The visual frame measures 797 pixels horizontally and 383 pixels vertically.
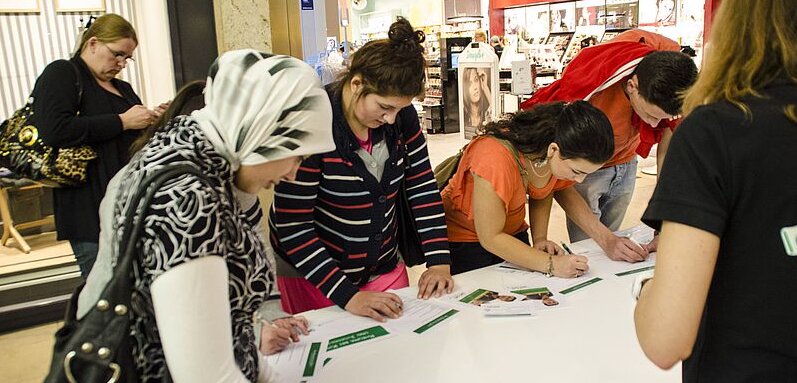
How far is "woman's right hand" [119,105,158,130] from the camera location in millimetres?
2559

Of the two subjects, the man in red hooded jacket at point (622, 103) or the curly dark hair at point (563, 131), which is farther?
the man in red hooded jacket at point (622, 103)

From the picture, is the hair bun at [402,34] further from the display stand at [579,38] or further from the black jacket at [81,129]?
the display stand at [579,38]

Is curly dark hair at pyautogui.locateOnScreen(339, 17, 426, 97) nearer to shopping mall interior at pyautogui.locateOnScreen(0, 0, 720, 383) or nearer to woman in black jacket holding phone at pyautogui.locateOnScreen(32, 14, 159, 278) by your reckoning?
shopping mall interior at pyautogui.locateOnScreen(0, 0, 720, 383)

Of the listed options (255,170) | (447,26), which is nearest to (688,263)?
(255,170)

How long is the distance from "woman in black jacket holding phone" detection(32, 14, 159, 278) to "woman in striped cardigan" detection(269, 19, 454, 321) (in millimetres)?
1065

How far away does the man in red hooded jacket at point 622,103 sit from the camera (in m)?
2.25

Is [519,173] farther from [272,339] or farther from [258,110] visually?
[258,110]

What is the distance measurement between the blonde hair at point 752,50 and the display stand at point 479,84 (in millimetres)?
4958

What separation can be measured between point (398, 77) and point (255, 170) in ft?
2.44

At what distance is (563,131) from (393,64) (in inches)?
23.5

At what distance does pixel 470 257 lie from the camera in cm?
226

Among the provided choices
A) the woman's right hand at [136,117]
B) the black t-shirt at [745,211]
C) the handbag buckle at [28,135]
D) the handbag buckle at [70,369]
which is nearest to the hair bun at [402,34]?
the black t-shirt at [745,211]

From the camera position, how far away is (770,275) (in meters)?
0.83

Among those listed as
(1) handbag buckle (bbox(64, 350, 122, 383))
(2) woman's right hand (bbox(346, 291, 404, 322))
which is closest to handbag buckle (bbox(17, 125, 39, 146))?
(2) woman's right hand (bbox(346, 291, 404, 322))
